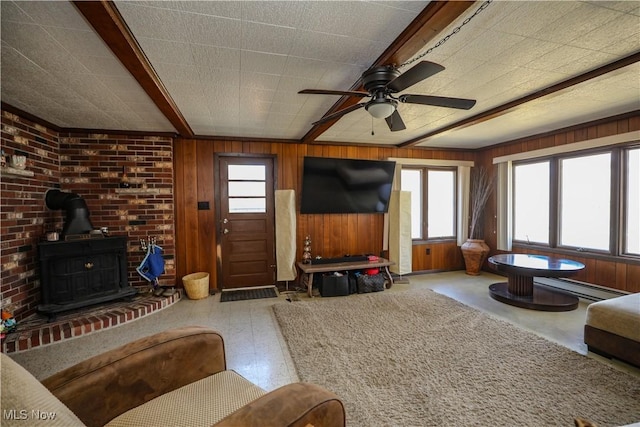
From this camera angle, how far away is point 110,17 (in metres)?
1.41

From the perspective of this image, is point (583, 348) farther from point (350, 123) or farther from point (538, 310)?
point (350, 123)

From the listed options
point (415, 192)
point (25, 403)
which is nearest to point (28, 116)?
point (25, 403)

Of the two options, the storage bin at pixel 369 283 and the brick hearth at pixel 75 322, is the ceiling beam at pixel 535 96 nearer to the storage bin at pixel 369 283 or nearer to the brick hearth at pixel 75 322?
the storage bin at pixel 369 283

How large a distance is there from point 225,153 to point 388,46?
9.51 feet

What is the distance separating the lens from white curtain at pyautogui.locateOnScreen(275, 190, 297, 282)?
163 inches

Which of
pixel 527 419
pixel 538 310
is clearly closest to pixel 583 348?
pixel 538 310

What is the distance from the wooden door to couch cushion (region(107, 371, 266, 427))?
2.92m

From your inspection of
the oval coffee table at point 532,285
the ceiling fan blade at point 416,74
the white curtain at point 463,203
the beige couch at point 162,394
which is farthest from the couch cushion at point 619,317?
the white curtain at point 463,203

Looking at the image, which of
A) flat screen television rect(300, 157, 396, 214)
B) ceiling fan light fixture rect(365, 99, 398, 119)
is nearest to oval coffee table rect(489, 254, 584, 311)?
flat screen television rect(300, 157, 396, 214)

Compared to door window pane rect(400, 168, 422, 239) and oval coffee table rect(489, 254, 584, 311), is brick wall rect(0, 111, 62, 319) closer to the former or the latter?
door window pane rect(400, 168, 422, 239)

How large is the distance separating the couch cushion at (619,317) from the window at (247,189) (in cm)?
380

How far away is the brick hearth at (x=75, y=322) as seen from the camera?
2439 millimetres

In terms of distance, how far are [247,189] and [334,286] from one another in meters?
1.93

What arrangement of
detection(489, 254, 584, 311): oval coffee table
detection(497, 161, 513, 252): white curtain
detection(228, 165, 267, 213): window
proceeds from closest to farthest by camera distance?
detection(489, 254, 584, 311): oval coffee table, detection(228, 165, 267, 213): window, detection(497, 161, 513, 252): white curtain
